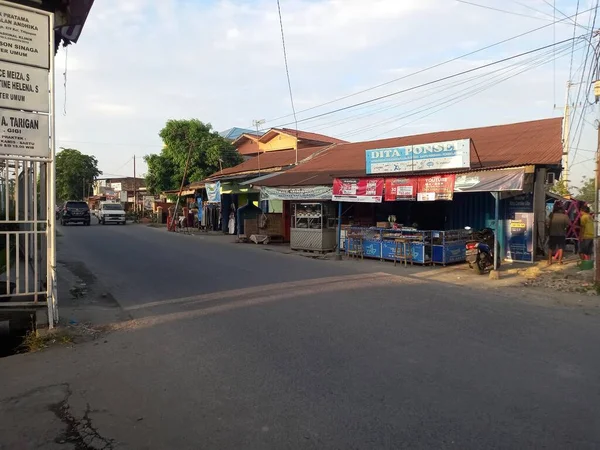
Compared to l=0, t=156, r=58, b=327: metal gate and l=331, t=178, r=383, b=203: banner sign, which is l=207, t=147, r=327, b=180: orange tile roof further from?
l=0, t=156, r=58, b=327: metal gate

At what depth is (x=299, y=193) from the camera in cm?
1884

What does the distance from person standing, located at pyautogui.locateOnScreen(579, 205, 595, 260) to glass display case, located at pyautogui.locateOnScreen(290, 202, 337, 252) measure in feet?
27.1

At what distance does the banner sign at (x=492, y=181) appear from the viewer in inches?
485

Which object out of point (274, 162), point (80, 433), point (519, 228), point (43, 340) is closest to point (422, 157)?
point (519, 228)

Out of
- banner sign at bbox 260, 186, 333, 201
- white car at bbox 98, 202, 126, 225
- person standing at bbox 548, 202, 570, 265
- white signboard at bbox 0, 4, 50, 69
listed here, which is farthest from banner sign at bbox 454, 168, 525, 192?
white car at bbox 98, 202, 126, 225

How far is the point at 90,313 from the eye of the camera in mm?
7980

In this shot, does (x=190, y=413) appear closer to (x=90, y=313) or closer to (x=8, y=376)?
(x=8, y=376)

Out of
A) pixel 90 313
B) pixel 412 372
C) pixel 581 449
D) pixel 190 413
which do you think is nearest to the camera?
pixel 581 449

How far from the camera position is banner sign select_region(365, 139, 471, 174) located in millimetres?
13750

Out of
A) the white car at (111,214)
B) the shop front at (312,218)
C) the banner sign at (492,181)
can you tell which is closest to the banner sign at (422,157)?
the banner sign at (492,181)

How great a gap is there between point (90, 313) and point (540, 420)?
6.77 metres

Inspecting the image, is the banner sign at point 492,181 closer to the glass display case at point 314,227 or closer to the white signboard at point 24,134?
the glass display case at point 314,227

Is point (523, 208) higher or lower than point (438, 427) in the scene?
higher

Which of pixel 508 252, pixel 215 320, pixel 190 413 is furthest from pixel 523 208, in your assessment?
pixel 190 413
